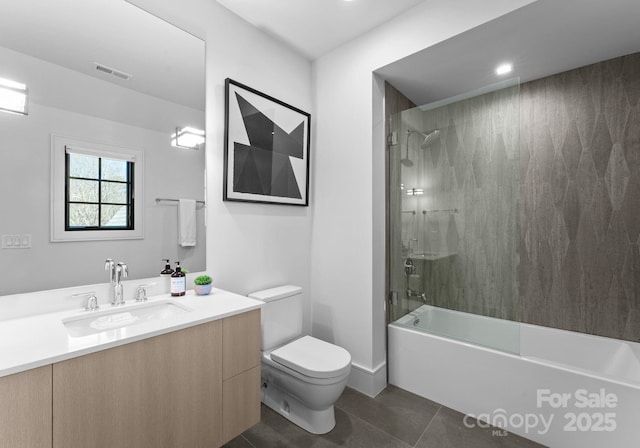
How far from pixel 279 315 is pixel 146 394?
1.01 metres

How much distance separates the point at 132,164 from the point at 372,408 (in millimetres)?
2119

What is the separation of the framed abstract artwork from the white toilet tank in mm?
672

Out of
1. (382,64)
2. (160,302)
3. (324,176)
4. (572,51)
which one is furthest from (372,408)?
(572,51)

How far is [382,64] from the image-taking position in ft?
6.98

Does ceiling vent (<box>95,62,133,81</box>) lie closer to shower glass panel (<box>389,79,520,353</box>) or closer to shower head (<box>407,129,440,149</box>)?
shower glass panel (<box>389,79,520,353</box>)

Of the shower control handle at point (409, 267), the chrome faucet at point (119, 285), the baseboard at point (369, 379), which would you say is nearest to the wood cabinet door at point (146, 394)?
the chrome faucet at point (119, 285)

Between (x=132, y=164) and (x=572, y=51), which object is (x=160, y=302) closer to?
(x=132, y=164)

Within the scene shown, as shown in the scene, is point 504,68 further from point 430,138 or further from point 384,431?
point 384,431

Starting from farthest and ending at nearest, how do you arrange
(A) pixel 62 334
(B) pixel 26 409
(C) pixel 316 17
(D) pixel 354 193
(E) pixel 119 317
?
1. (D) pixel 354 193
2. (C) pixel 316 17
3. (E) pixel 119 317
4. (A) pixel 62 334
5. (B) pixel 26 409

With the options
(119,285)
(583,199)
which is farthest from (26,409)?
(583,199)

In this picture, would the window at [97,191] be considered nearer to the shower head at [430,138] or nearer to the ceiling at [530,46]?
the ceiling at [530,46]

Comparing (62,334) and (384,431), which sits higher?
(62,334)

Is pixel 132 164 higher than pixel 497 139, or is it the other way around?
pixel 497 139

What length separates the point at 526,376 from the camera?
178cm
